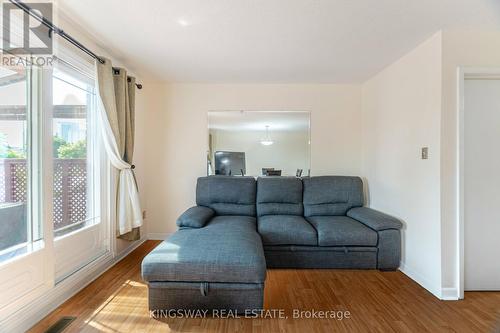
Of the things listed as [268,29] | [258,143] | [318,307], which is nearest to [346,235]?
[318,307]

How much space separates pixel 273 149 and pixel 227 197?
40.2 inches

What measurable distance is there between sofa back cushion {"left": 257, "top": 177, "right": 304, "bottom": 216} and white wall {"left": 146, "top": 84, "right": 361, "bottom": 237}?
0.89m

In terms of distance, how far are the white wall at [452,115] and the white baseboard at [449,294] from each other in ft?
0.14

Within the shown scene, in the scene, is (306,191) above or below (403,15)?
below

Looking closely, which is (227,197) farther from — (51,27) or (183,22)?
(51,27)

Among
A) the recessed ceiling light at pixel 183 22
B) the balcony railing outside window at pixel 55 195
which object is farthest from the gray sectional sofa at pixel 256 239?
the recessed ceiling light at pixel 183 22

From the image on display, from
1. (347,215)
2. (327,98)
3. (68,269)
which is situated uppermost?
(327,98)

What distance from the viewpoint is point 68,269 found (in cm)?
225

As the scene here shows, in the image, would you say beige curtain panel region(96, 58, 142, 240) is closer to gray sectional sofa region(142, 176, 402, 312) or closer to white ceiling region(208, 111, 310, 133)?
gray sectional sofa region(142, 176, 402, 312)

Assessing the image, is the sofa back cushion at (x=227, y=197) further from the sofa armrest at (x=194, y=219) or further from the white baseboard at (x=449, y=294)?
the white baseboard at (x=449, y=294)

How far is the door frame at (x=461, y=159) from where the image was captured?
221 cm

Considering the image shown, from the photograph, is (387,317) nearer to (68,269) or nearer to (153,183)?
(68,269)

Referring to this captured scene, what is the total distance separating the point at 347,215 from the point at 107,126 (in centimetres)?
305

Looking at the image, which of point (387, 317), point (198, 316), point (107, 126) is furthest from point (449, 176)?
point (107, 126)
